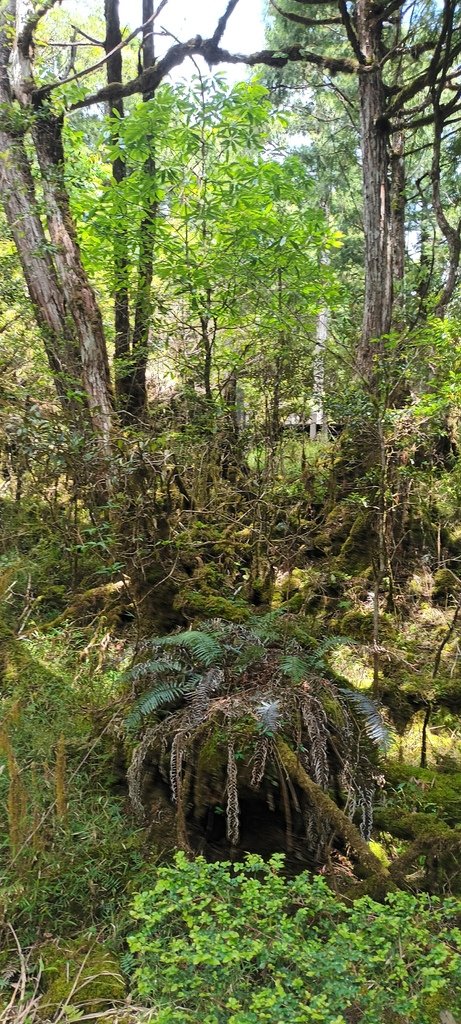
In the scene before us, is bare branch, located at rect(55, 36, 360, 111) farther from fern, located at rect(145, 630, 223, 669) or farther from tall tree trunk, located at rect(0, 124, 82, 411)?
fern, located at rect(145, 630, 223, 669)

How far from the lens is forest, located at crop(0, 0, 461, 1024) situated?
206cm

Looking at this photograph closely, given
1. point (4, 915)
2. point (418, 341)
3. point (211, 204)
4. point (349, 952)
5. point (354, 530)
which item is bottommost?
point (4, 915)

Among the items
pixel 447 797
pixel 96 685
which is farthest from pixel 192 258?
pixel 447 797

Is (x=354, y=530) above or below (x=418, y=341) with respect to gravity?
below

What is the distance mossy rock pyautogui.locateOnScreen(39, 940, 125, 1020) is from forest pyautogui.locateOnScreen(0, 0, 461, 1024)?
0.5 inches

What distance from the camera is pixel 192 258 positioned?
5734mm

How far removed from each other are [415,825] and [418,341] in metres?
3.22

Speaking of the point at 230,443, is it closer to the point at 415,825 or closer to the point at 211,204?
the point at 211,204

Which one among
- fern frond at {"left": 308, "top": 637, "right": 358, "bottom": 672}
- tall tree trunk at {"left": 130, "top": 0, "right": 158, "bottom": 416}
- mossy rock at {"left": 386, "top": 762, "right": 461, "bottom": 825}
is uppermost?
tall tree trunk at {"left": 130, "top": 0, "right": 158, "bottom": 416}

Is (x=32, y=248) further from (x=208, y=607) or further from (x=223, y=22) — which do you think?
(x=208, y=607)

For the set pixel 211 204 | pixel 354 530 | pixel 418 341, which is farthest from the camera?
pixel 211 204

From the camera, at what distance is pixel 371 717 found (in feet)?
9.88

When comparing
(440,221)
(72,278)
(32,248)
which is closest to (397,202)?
(440,221)

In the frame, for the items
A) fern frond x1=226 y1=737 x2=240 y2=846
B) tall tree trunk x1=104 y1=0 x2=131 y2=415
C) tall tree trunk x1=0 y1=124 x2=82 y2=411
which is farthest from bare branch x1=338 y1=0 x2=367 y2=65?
fern frond x1=226 y1=737 x2=240 y2=846
